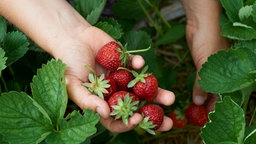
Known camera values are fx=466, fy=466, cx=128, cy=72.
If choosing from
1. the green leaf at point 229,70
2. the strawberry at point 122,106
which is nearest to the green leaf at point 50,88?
the strawberry at point 122,106

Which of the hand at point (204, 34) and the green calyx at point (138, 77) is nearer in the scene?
the green calyx at point (138, 77)

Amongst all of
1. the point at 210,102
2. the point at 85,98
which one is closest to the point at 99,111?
the point at 85,98

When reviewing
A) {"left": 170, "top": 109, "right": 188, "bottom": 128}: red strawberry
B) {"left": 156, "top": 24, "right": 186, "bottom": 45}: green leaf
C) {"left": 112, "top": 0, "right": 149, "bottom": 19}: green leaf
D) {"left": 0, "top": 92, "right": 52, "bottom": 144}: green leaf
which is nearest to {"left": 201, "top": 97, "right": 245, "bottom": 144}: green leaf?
{"left": 0, "top": 92, "right": 52, "bottom": 144}: green leaf

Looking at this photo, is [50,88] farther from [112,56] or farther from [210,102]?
[210,102]

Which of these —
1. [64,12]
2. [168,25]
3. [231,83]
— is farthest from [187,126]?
[64,12]

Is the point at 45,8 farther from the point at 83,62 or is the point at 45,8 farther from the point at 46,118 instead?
the point at 46,118

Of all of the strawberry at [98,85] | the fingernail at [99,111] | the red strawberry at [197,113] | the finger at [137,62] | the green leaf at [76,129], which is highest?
the finger at [137,62]

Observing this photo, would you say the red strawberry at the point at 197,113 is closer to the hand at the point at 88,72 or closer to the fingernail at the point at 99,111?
the hand at the point at 88,72
